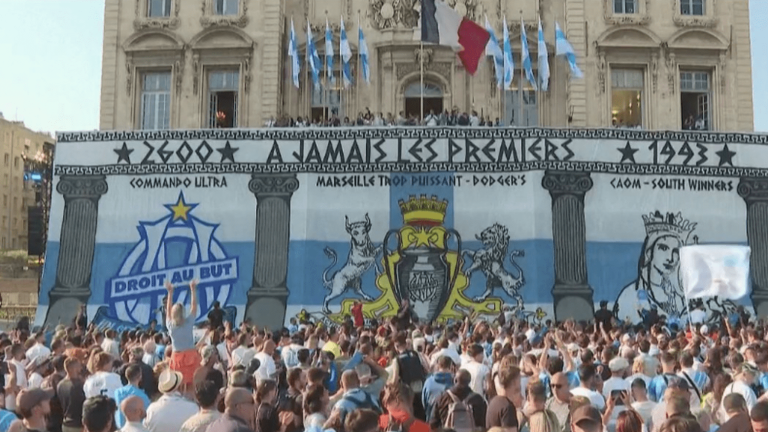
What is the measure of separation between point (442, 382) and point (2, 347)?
7.05 m

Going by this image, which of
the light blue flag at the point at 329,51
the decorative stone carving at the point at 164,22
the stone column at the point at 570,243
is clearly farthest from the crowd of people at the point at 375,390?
the decorative stone carving at the point at 164,22

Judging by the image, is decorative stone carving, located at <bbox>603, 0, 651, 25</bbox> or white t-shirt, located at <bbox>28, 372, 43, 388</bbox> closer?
white t-shirt, located at <bbox>28, 372, 43, 388</bbox>

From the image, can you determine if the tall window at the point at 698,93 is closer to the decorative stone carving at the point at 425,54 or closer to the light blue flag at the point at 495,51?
the light blue flag at the point at 495,51

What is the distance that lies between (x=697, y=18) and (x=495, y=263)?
1469 centimetres

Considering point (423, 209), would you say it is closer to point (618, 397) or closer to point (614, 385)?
point (614, 385)

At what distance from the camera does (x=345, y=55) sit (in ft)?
104

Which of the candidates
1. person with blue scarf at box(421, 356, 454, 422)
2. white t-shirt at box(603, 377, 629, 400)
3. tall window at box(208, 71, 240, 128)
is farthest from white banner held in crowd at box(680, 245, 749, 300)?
tall window at box(208, 71, 240, 128)

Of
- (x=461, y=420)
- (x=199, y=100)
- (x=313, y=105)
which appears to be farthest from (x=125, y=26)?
(x=461, y=420)

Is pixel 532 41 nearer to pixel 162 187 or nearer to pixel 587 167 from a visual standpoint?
pixel 587 167

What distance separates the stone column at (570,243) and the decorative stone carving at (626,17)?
33.0ft

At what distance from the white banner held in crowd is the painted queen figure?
573 centimetres

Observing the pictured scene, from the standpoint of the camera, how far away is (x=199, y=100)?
33.9m

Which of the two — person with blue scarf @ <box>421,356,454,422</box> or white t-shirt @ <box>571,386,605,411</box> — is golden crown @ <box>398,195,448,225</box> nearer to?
person with blue scarf @ <box>421,356,454,422</box>

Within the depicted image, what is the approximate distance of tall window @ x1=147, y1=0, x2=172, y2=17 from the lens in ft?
112
